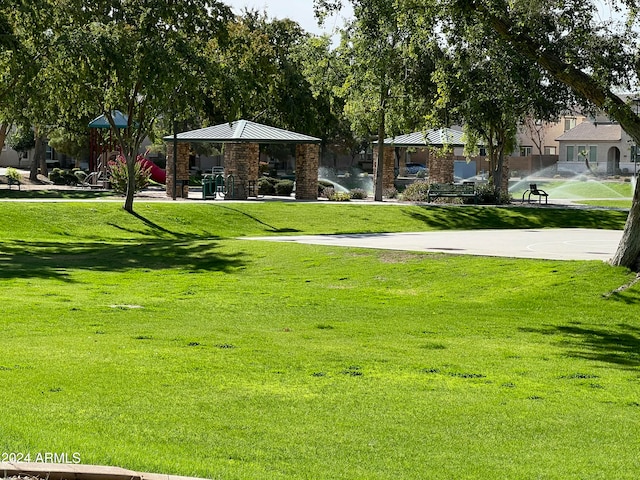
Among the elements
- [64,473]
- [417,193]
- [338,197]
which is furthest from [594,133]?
[64,473]

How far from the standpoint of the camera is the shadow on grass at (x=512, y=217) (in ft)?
130

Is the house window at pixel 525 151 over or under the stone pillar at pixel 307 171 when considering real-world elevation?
over

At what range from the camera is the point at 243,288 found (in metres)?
20.5

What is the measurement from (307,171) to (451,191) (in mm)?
6501

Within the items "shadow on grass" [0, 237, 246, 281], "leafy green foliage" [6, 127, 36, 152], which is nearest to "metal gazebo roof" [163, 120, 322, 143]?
"shadow on grass" [0, 237, 246, 281]

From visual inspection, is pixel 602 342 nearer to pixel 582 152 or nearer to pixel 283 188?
pixel 283 188

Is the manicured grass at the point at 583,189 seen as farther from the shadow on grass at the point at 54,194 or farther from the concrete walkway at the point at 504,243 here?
the concrete walkway at the point at 504,243

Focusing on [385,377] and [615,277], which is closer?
[385,377]

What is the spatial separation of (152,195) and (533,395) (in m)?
39.4

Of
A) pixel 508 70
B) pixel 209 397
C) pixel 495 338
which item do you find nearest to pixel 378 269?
pixel 495 338

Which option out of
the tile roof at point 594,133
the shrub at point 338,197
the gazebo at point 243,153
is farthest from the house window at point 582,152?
the gazebo at point 243,153

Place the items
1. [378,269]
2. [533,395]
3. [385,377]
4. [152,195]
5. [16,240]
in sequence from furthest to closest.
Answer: [152,195]
[16,240]
[378,269]
[385,377]
[533,395]

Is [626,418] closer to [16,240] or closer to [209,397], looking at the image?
[209,397]

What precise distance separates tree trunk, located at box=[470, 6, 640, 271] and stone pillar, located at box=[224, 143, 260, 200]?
89.7 feet
